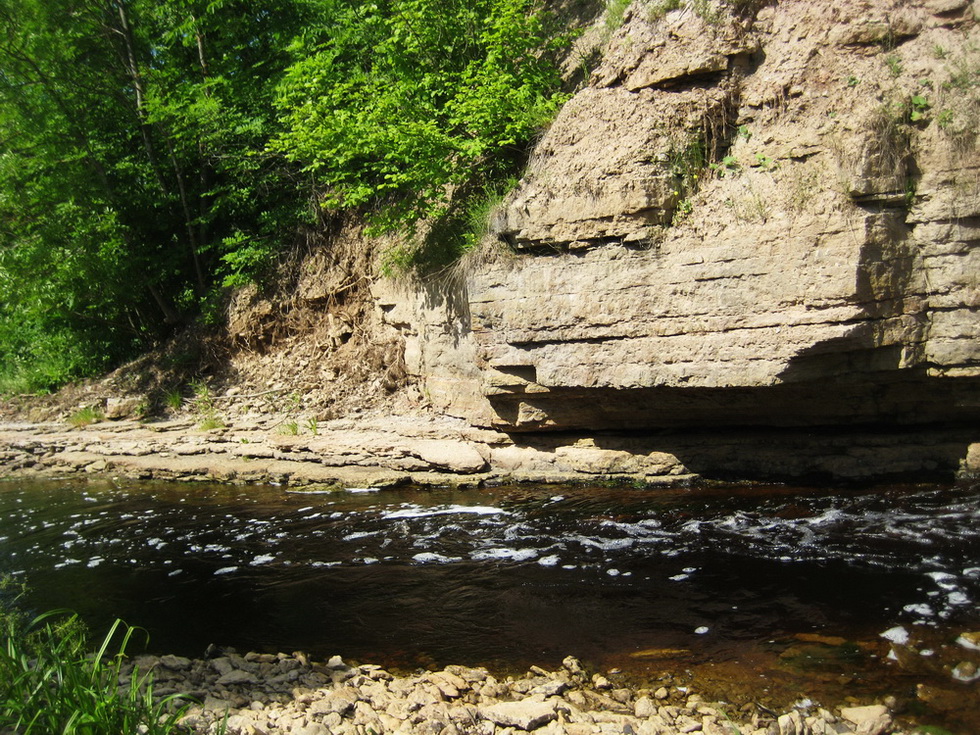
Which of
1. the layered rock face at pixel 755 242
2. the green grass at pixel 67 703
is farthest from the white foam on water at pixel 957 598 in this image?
the green grass at pixel 67 703

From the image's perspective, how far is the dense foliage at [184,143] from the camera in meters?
10.0

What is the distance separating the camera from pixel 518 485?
8.41m

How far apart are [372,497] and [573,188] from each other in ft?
13.0

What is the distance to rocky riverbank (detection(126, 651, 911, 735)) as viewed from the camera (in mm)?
3732

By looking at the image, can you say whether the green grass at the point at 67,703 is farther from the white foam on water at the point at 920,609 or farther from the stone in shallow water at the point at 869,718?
the white foam on water at the point at 920,609

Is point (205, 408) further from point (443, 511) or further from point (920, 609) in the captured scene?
point (920, 609)

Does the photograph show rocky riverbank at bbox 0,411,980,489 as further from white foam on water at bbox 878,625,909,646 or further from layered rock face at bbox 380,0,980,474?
white foam on water at bbox 878,625,909,646

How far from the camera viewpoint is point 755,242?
6742 mm

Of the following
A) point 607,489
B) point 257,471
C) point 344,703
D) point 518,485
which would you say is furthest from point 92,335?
point 344,703

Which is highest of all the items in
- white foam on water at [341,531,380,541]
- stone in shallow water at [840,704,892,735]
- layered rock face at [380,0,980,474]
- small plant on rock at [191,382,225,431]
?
layered rock face at [380,0,980,474]

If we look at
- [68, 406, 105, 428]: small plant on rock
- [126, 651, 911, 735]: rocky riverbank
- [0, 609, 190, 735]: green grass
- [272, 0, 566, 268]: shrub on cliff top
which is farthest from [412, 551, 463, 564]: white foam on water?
[68, 406, 105, 428]: small plant on rock

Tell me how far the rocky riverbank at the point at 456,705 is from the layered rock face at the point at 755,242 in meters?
3.39

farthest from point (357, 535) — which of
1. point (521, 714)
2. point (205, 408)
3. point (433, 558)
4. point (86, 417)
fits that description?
point (86, 417)

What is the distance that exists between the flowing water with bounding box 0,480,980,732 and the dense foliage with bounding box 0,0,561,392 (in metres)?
4.67
